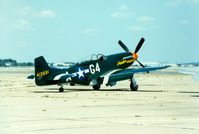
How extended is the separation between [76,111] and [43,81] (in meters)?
13.2

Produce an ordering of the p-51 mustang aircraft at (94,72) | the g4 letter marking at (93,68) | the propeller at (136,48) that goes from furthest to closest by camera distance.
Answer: the propeller at (136,48), the g4 letter marking at (93,68), the p-51 mustang aircraft at (94,72)

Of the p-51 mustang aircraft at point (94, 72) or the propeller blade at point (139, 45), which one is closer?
the p-51 mustang aircraft at point (94, 72)

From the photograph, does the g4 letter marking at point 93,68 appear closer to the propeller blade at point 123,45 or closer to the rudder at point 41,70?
the rudder at point 41,70

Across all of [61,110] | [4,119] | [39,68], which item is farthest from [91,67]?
[4,119]

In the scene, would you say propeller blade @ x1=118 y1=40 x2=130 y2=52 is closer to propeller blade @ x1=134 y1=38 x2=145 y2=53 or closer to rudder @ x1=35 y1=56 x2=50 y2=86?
propeller blade @ x1=134 y1=38 x2=145 y2=53

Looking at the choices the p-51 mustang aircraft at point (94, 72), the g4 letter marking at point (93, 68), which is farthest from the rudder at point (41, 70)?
the g4 letter marking at point (93, 68)

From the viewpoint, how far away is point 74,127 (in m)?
12.6

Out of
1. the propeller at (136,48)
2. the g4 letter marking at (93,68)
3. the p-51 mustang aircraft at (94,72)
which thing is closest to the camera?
the p-51 mustang aircraft at (94,72)

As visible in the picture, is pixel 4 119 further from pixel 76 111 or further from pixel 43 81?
pixel 43 81

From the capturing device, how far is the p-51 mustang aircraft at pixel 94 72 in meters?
30.2

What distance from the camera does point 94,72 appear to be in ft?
108

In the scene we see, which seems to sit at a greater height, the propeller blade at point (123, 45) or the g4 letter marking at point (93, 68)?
the propeller blade at point (123, 45)

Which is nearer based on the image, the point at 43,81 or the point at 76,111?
the point at 76,111

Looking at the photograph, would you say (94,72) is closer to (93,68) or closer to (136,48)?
(93,68)
